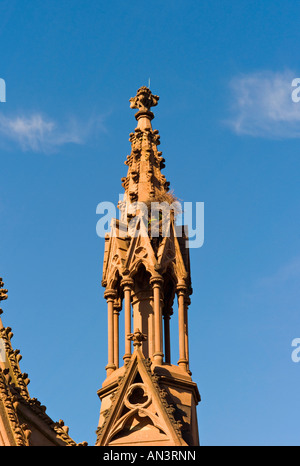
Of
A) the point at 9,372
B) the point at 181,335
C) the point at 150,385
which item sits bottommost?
the point at 9,372

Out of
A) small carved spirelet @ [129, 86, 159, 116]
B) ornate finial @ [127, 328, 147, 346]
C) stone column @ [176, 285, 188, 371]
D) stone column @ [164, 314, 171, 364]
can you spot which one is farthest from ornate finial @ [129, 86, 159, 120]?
ornate finial @ [127, 328, 147, 346]

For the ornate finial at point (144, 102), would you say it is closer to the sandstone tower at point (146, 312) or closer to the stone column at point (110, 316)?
the sandstone tower at point (146, 312)

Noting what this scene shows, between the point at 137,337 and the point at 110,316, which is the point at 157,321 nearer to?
the point at 110,316

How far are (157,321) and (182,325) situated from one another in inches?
46.5

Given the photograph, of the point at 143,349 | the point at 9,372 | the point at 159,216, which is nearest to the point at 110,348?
the point at 143,349

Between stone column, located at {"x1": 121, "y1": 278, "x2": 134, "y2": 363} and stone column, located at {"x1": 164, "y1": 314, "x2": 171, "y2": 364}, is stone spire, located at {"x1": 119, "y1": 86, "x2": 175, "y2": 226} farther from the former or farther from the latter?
stone column, located at {"x1": 164, "y1": 314, "x2": 171, "y2": 364}

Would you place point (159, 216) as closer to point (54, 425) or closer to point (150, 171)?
point (150, 171)

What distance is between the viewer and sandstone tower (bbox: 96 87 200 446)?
34656mm

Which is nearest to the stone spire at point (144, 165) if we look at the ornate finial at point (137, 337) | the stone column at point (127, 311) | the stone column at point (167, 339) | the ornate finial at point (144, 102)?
the ornate finial at point (144, 102)

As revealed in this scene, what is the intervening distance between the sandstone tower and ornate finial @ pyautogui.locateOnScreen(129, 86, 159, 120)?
1.09 m

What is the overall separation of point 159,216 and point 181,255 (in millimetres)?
1261

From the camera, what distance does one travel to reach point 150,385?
35.0 metres

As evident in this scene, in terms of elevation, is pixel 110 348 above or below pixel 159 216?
below
